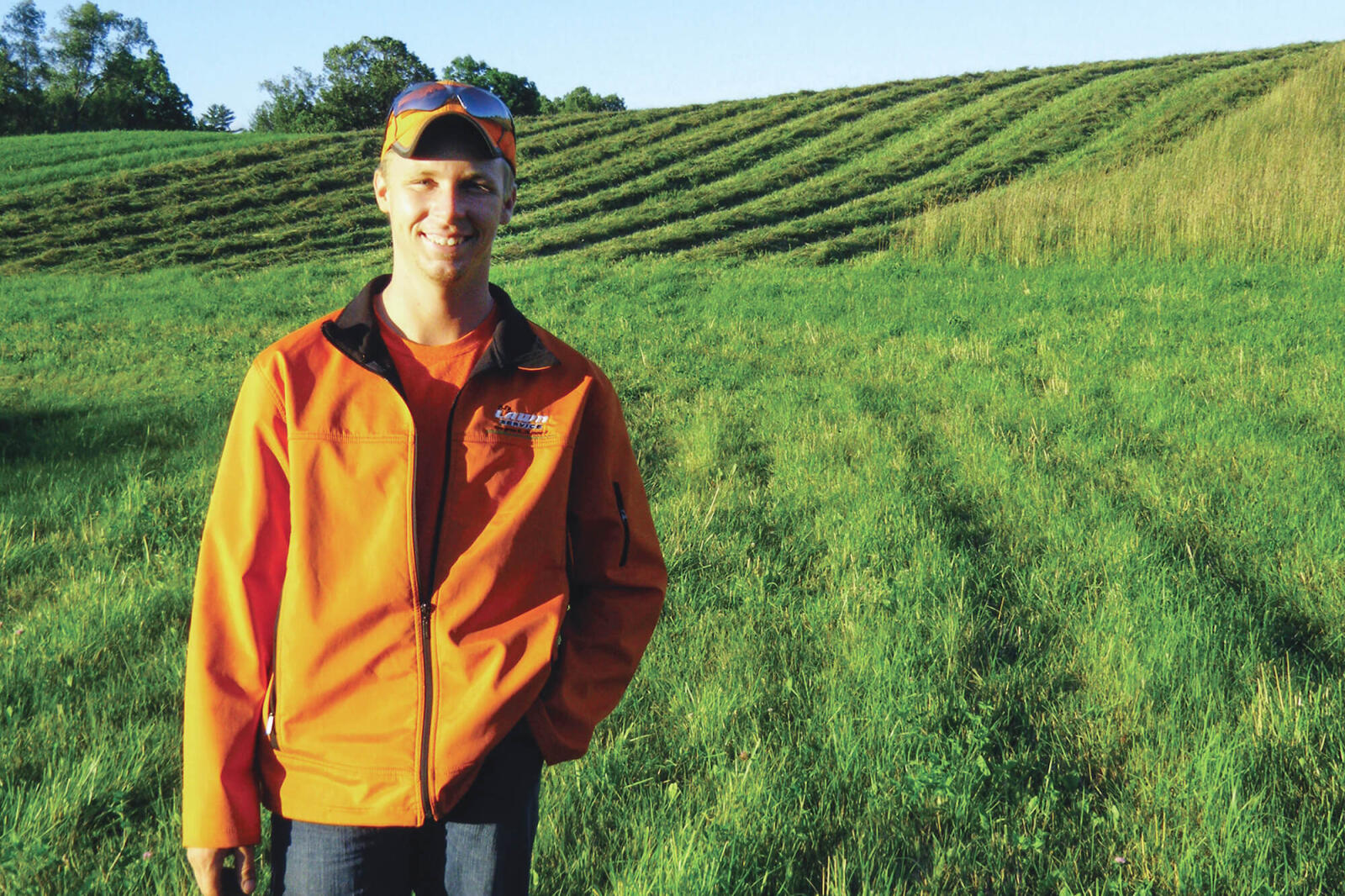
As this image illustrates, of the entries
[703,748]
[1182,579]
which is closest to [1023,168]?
[1182,579]

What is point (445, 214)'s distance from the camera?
1.84 metres

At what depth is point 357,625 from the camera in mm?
1686

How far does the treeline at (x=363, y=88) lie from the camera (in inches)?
2212

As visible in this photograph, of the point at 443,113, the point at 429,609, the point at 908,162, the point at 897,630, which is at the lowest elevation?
the point at 897,630

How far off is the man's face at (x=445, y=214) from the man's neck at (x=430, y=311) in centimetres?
3

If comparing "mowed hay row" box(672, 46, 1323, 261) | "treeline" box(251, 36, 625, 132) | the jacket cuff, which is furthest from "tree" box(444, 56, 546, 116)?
the jacket cuff

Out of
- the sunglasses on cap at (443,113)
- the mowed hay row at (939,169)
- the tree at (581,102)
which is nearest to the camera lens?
the sunglasses on cap at (443,113)

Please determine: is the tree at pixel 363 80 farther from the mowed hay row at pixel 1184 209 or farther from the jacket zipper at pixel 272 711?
the jacket zipper at pixel 272 711

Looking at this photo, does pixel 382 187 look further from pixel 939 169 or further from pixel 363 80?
pixel 363 80

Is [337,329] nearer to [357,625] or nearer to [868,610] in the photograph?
[357,625]

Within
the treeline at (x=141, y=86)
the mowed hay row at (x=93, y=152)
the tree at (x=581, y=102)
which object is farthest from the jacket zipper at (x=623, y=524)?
the tree at (x=581, y=102)

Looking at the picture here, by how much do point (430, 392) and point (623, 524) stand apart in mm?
488

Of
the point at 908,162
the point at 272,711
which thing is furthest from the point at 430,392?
the point at 908,162

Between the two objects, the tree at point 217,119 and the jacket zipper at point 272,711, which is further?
the tree at point 217,119
